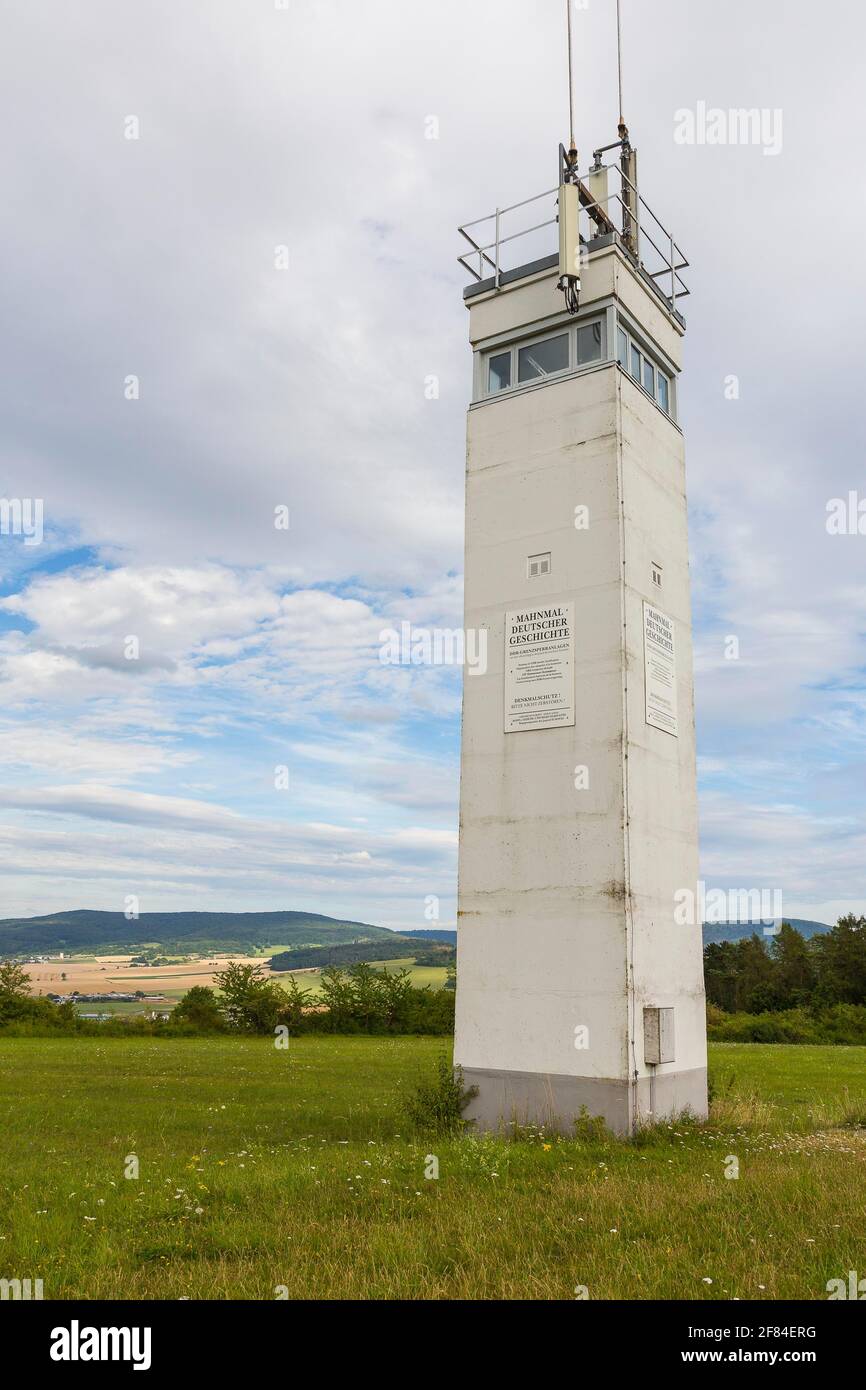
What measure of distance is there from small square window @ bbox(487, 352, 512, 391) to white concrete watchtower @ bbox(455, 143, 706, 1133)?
0.04 meters

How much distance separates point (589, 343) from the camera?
19.5 metres

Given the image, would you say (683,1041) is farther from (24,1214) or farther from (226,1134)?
(24,1214)

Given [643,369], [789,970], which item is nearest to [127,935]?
[789,970]

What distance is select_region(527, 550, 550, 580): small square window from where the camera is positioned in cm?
1859

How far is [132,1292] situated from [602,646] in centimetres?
1260

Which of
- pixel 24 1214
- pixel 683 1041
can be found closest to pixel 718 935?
pixel 683 1041

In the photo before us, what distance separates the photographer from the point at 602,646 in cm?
1744

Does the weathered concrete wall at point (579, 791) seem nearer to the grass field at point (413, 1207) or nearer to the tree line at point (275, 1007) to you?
the grass field at point (413, 1207)

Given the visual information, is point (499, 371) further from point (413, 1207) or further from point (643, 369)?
point (413, 1207)

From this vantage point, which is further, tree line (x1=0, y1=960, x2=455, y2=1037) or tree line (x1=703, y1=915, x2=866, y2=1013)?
tree line (x1=703, y1=915, x2=866, y2=1013)

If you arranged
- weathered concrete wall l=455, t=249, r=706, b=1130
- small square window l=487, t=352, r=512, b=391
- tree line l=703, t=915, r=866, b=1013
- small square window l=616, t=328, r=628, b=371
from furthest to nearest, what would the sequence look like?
tree line l=703, t=915, r=866, b=1013
small square window l=487, t=352, r=512, b=391
small square window l=616, t=328, r=628, b=371
weathered concrete wall l=455, t=249, r=706, b=1130

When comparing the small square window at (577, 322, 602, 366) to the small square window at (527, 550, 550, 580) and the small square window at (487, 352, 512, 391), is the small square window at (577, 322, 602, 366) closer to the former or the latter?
the small square window at (487, 352, 512, 391)

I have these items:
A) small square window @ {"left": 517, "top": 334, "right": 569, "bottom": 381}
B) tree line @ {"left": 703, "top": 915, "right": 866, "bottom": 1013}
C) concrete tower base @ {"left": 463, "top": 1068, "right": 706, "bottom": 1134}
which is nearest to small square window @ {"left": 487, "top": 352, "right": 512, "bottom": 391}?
small square window @ {"left": 517, "top": 334, "right": 569, "bottom": 381}

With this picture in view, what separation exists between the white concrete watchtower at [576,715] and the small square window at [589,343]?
1.7 inches
